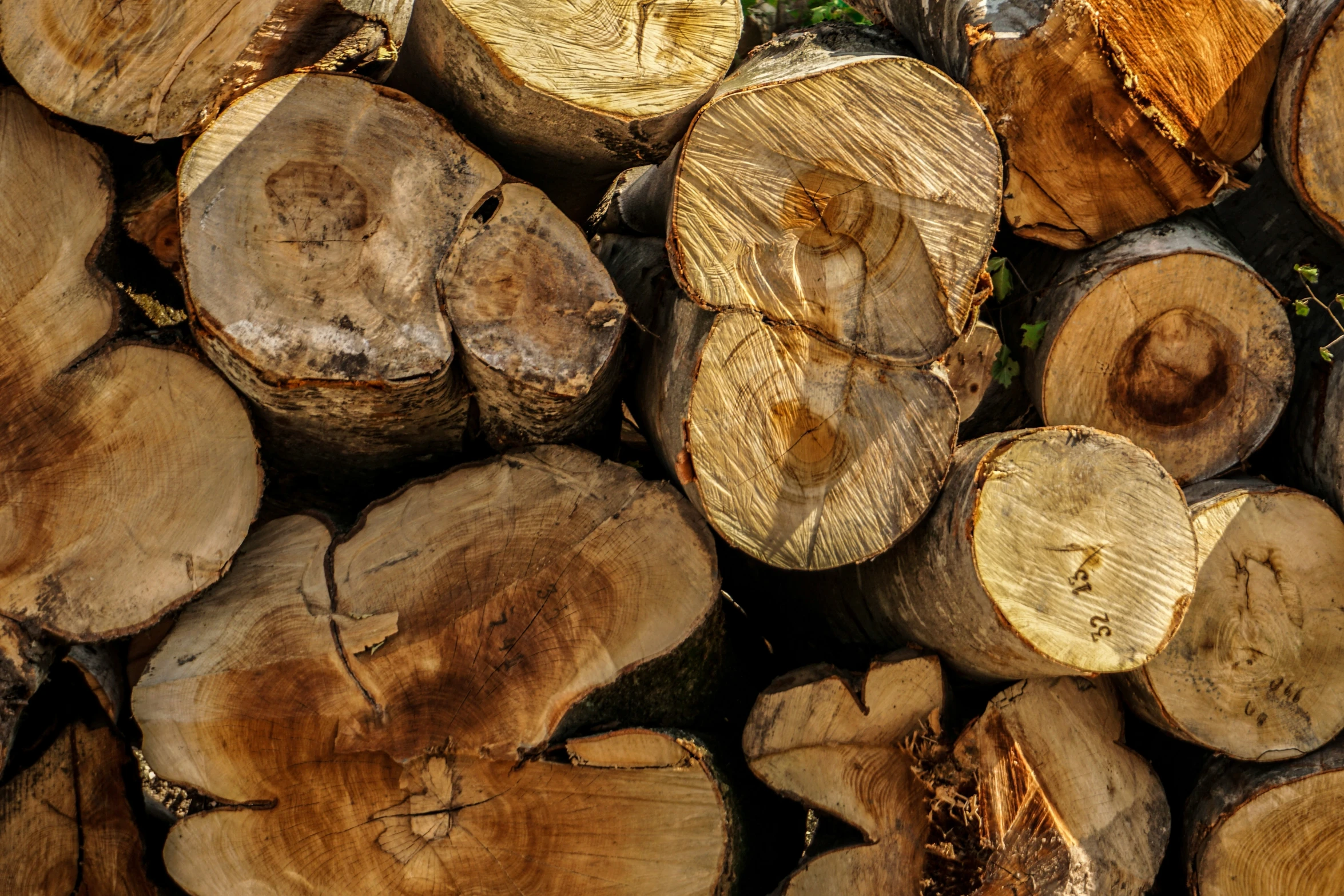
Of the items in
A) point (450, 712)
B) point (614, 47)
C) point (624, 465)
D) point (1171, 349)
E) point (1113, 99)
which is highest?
point (1113, 99)

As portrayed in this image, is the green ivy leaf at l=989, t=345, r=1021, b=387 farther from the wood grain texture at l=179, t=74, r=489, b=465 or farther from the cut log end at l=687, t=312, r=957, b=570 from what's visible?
the wood grain texture at l=179, t=74, r=489, b=465

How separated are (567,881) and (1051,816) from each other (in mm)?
1081

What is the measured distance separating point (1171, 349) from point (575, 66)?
1577mm

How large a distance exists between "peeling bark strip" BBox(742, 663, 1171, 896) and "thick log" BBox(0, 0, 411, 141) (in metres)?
1.81

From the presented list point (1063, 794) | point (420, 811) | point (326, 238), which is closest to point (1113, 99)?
point (1063, 794)

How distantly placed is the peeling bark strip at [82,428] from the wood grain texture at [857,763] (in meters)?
1.30

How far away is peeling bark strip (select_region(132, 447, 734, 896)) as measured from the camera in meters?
1.97

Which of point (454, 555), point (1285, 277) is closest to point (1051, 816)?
point (454, 555)

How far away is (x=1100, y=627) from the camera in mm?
1907

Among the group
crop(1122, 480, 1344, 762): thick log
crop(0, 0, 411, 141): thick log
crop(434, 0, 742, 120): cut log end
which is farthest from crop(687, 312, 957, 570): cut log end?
crop(0, 0, 411, 141): thick log

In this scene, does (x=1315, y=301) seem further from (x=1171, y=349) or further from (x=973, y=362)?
(x=973, y=362)

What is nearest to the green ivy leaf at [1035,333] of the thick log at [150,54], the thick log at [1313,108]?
the thick log at [1313,108]

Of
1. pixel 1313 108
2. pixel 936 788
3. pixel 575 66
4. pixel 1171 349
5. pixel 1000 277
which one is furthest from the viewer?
pixel 1000 277

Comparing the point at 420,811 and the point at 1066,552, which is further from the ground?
the point at 1066,552
